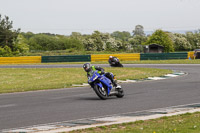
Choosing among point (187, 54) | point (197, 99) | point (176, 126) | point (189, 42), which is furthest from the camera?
point (189, 42)

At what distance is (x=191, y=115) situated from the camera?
354 inches

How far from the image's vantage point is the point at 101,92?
1289cm

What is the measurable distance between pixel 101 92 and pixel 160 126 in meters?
5.38

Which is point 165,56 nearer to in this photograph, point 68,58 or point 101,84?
point 68,58

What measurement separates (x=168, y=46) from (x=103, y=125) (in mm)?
131781

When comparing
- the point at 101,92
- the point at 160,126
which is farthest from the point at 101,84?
the point at 160,126

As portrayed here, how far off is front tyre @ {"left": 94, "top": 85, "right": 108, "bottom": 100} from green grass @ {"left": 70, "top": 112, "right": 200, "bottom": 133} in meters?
4.30

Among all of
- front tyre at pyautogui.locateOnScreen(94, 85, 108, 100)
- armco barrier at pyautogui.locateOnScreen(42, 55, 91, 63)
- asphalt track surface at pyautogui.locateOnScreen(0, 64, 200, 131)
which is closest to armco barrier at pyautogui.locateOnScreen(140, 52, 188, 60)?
armco barrier at pyautogui.locateOnScreen(42, 55, 91, 63)

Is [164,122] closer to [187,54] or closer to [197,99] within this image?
[197,99]

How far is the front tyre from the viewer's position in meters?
12.8

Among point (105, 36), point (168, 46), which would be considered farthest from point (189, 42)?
point (105, 36)

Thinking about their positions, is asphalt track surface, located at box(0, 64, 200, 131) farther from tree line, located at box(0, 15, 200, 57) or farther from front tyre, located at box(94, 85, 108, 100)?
tree line, located at box(0, 15, 200, 57)

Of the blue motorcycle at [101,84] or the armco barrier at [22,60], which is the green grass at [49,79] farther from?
the armco barrier at [22,60]

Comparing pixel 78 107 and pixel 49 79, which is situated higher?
pixel 78 107
